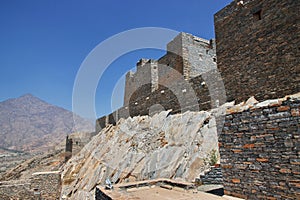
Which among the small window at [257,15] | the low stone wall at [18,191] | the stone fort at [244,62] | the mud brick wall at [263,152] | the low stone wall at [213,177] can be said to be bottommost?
the low stone wall at [18,191]

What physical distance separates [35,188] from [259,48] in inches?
536

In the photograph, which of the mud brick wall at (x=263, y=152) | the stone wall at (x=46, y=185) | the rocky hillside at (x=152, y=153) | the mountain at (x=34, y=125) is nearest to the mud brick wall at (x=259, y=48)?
the rocky hillside at (x=152, y=153)

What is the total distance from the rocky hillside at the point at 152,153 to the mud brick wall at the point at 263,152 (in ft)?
6.48

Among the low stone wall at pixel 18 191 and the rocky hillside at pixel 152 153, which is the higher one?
the rocky hillside at pixel 152 153

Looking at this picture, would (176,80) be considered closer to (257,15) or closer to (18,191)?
(257,15)

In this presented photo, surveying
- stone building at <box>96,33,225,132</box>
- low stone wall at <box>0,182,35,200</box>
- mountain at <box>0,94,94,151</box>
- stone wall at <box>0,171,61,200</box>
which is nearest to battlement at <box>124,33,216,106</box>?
stone building at <box>96,33,225,132</box>

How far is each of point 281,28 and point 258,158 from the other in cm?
496

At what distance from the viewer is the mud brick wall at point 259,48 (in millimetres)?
7113

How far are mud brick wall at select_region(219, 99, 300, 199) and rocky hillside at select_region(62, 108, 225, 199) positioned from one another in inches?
77.8

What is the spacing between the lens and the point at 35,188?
1345 centimetres

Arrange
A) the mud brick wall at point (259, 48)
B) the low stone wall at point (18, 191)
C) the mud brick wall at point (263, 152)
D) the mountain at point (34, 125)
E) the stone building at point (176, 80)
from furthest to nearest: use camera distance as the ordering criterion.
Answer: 1. the mountain at point (34, 125)
2. the low stone wall at point (18, 191)
3. the stone building at point (176, 80)
4. the mud brick wall at point (259, 48)
5. the mud brick wall at point (263, 152)

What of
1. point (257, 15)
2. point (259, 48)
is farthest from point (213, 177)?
point (257, 15)

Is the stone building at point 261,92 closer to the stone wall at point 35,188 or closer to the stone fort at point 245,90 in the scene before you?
the stone fort at point 245,90

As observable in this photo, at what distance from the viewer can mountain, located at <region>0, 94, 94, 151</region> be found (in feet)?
304
